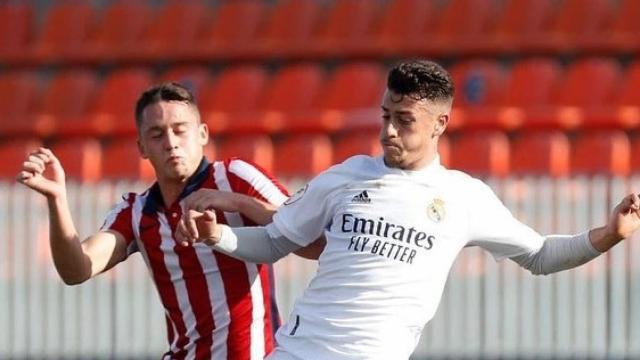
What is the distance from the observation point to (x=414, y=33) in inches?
677

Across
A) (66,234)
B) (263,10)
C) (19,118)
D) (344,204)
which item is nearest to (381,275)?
(344,204)

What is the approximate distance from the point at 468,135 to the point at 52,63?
6.43 m

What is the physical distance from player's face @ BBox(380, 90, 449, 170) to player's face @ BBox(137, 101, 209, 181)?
952mm

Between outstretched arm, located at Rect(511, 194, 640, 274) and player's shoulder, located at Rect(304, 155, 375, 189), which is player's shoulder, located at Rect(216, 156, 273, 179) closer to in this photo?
player's shoulder, located at Rect(304, 155, 375, 189)

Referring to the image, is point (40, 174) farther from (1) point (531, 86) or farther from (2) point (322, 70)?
(2) point (322, 70)

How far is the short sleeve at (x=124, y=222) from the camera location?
277 inches

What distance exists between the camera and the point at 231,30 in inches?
715

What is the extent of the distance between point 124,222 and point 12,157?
26.2ft

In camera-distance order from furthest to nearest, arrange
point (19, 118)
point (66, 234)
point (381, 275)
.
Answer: point (19, 118), point (66, 234), point (381, 275)

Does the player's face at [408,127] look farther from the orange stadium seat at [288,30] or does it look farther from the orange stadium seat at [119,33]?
the orange stadium seat at [119,33]

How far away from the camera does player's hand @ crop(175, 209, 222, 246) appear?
618 cm

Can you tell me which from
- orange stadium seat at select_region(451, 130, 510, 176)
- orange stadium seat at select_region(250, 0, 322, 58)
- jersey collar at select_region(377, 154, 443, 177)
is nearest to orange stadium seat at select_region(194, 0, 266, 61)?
orange stadium seat at select_region(250, 0, 322, 58)

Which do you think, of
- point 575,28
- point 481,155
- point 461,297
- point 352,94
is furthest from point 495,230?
point 575,28

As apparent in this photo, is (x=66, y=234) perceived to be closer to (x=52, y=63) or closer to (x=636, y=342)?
(x=636, y=342)
